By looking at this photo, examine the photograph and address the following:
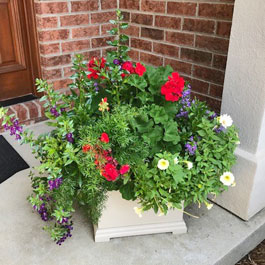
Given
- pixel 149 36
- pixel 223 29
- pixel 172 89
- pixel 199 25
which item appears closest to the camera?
pixel 172 89

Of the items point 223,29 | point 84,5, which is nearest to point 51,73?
point 84,5

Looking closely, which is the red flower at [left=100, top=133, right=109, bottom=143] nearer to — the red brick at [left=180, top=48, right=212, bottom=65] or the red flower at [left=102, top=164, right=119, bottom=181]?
the red flower at [left=102, top=164, right=119, bottom=181]

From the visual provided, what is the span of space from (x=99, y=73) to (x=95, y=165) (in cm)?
43

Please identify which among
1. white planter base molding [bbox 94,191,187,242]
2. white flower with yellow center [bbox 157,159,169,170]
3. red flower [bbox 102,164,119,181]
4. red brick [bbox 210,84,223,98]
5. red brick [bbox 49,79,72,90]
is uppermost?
red brick [bbox 210,84,223,98]

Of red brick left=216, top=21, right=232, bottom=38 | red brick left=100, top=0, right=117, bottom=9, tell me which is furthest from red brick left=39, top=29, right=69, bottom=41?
red brick left=216, top=21, right=232, bottom=38

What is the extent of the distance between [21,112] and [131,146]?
141cm

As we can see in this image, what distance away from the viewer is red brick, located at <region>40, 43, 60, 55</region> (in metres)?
2.35

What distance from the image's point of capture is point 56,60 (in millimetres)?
2428

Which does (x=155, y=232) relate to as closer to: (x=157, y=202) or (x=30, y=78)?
(x=157, y=202)

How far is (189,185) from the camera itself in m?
1.38

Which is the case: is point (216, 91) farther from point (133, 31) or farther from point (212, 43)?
point (133, 31)

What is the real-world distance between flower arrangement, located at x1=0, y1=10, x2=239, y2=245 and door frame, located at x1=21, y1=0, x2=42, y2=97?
1.11 meters

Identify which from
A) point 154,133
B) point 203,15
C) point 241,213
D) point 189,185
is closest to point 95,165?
point 154,133

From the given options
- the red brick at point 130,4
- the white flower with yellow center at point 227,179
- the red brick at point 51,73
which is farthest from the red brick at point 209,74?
the red brick at point 51,73
